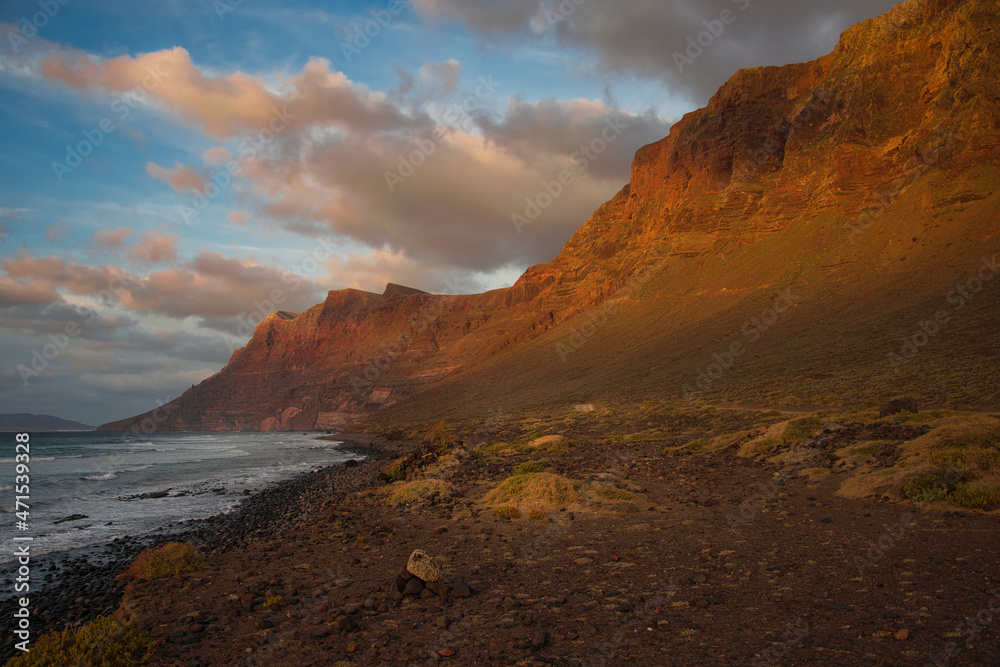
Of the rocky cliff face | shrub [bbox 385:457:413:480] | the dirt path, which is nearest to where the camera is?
the dirt path

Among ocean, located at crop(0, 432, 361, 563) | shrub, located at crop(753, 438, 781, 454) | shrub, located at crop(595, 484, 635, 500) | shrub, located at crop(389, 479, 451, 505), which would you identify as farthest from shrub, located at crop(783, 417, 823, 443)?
ocean, located at crop(0, 432, 361, 563)

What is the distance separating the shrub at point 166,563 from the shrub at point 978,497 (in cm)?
1432

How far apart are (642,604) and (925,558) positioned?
4.20m

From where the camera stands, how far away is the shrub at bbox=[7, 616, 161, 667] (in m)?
5.73

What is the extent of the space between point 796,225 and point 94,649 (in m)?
87.8

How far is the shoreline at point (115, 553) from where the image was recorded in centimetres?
887

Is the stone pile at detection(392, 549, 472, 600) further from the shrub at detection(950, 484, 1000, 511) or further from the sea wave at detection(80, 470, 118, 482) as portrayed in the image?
the sea wave at detection(80, 470, 118, 482)

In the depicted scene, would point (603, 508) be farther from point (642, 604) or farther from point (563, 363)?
point (563, 363)

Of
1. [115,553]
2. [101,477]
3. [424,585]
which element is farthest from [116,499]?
[424,585]

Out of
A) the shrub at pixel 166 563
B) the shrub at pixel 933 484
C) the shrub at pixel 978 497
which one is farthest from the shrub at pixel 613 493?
the shrub at pixel 166 563

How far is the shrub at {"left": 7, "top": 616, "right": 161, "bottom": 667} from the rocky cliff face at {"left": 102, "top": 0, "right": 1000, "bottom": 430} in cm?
3550

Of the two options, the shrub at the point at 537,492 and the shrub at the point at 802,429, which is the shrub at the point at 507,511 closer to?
the shrub at the point at 537,492

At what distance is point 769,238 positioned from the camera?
259 ft

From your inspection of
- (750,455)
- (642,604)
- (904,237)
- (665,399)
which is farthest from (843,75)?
(642,604)
